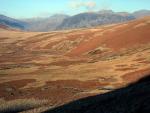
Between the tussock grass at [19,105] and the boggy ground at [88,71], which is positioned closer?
the tussock grass at [19,105]

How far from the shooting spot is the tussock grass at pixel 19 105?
55734 mm

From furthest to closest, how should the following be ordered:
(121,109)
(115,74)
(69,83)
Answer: (115,74) → (69,83) → (121,109)

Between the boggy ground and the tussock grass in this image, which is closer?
the tussock grass

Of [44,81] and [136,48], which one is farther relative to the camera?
[136,48]

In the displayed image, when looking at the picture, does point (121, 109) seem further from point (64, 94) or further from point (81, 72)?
point (81, 72)

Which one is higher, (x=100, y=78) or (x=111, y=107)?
(x=111, y=107)

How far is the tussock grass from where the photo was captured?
55734mm

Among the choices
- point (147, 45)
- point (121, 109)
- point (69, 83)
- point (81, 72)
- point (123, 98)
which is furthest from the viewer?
point (147, 45)

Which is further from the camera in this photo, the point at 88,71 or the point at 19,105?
the point at 88,71

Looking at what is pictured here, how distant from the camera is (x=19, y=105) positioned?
58.0 meters

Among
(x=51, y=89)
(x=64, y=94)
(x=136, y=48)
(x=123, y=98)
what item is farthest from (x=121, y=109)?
(x=136, y=48)

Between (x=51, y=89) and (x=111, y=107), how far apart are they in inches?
1397

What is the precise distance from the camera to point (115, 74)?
80.8 metres

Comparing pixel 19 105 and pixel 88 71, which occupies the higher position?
pixel 19 105
